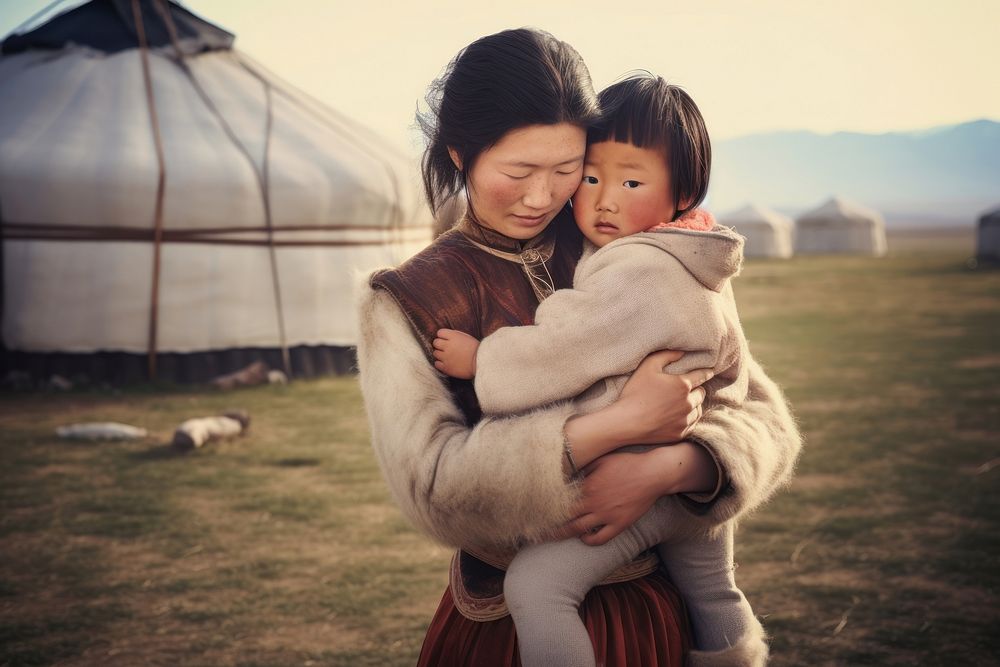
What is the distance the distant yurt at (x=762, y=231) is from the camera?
31.1m

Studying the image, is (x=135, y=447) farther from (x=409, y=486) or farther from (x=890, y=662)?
(x=409, y=486)

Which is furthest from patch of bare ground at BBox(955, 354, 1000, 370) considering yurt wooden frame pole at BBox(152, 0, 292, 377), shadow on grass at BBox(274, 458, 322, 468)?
yurt wooden frame pole at BBox(152, 0, 292, 377)

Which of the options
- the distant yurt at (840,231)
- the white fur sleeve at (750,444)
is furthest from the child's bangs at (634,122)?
the distant yurt at (840,231)

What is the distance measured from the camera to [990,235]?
25.1 metres

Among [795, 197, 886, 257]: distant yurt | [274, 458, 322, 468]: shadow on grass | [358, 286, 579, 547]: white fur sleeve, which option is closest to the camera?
[358, 286, 579, 547]: white fur sleeve

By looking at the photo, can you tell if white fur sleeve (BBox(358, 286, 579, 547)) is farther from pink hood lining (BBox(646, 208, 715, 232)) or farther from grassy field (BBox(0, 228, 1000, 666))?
grassy field (BBox(0, 228, 1000, 666))

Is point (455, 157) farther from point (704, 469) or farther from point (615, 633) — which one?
point (615, 633)

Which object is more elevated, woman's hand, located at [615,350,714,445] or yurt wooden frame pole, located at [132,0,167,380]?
woman's hand, located at [615,350,714,445]

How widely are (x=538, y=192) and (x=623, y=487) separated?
0.55m

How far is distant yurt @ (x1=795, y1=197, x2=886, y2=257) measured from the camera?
34.3 metres

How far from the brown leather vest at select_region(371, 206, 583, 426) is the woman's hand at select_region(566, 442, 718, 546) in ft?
0.92

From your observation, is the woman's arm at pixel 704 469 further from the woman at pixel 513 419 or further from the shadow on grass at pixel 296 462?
the shadow on grass at pixel 296 462

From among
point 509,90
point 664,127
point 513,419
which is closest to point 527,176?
point 509,90

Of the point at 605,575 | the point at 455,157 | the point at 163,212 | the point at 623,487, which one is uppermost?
the point at 455,157
